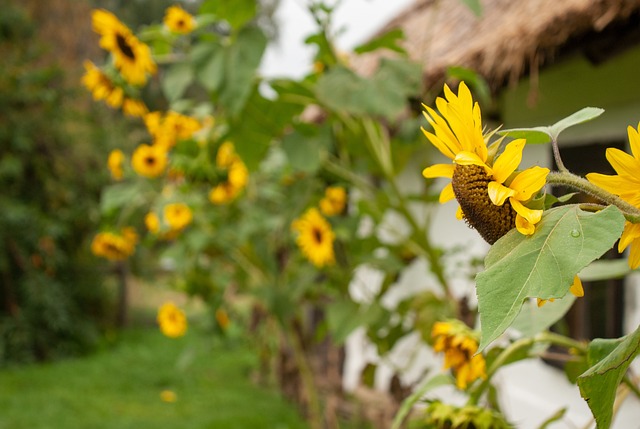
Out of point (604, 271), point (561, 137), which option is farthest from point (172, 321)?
point (604, 271)

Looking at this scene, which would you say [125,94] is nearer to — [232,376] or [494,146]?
[494,146]

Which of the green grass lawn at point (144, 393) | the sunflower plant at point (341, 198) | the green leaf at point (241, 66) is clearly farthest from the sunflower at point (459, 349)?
the green grass lawn at point (144, 393)

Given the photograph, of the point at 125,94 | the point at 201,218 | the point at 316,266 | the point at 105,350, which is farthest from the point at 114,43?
the point at 105,350

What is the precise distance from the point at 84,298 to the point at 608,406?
545cm

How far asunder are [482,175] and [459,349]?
46 cm

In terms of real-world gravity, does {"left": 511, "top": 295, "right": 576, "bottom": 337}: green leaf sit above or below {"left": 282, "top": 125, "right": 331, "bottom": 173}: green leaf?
below

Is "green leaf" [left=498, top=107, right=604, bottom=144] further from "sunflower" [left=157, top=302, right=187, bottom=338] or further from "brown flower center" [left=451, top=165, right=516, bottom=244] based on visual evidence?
"sunflower" [left=157, top=302, right=187, bottom=338]

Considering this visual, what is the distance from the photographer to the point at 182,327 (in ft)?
10.6

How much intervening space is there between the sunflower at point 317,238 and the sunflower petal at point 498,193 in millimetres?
1589

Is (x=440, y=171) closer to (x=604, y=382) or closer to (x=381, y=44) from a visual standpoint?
(x=604, y=382)

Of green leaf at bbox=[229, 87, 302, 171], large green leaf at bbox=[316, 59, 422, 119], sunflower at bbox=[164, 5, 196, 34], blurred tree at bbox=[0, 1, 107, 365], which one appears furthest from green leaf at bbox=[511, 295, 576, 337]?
blurred tree at bbox=[0, 1, 107, 365]

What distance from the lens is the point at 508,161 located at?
448 mm

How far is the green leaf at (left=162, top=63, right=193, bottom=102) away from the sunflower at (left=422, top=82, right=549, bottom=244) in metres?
1.13

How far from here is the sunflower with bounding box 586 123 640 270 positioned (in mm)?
452
